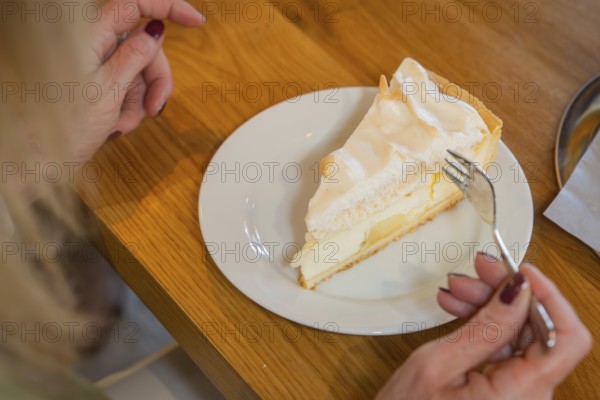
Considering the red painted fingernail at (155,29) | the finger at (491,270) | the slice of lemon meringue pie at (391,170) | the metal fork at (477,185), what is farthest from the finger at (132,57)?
the finger at (491,270)

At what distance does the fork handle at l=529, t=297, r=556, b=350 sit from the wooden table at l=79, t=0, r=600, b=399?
204mm

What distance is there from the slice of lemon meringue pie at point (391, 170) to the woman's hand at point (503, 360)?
0.92 feet

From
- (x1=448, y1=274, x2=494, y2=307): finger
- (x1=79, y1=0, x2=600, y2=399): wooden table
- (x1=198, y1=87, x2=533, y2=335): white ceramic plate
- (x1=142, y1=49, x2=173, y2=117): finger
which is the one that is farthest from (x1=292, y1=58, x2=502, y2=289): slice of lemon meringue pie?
(x1=142, y1=49, x2=173, y2=117): finger

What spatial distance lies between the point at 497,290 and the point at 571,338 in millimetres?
106

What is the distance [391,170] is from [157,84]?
0.47m

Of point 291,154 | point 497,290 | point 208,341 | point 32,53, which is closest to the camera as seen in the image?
point 32,53

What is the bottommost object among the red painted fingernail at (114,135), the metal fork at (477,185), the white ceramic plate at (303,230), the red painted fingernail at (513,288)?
the white ceramic plate at (303,230)

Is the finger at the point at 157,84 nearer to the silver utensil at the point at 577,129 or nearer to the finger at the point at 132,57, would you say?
the finger at the point at 132,57

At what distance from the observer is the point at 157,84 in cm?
114

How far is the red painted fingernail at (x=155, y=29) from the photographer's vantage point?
107 centimetres

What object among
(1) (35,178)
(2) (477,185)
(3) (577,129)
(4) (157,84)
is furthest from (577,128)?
(1) (35,178)

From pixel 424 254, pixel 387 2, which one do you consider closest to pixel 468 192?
pixel 424 254

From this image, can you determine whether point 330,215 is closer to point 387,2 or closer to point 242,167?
point 242,167

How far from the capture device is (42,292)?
0.85 m
